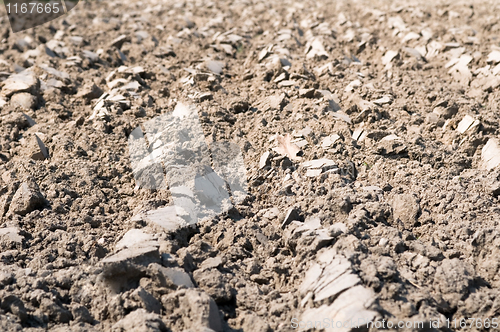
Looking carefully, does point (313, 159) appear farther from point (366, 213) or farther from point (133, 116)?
point (133, 116)

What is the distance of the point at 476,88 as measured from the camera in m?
5.21

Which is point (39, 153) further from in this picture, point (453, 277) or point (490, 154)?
point (490, 154)

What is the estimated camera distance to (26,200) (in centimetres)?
334

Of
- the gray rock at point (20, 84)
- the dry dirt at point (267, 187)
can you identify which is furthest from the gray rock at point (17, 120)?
the gray rock at point (20, 84)

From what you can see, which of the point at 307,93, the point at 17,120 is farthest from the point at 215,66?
the point at 17,120

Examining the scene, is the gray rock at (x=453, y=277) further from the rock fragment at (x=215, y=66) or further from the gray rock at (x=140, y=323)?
the rock fragment at (x=215, y=66)

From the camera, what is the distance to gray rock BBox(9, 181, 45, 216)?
333 cm

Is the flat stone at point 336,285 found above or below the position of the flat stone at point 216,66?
below

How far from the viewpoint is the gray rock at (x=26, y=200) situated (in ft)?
10.9

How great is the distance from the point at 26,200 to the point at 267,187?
196 centimetres

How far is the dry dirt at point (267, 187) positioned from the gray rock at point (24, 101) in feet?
0.05

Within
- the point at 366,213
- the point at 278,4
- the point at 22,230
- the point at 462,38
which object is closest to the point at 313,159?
the point at 366,213

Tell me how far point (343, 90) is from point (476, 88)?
5.75 feet

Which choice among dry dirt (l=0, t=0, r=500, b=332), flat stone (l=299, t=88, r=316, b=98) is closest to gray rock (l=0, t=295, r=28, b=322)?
dry dirt (l=0, t=0, r=500, b=332)
